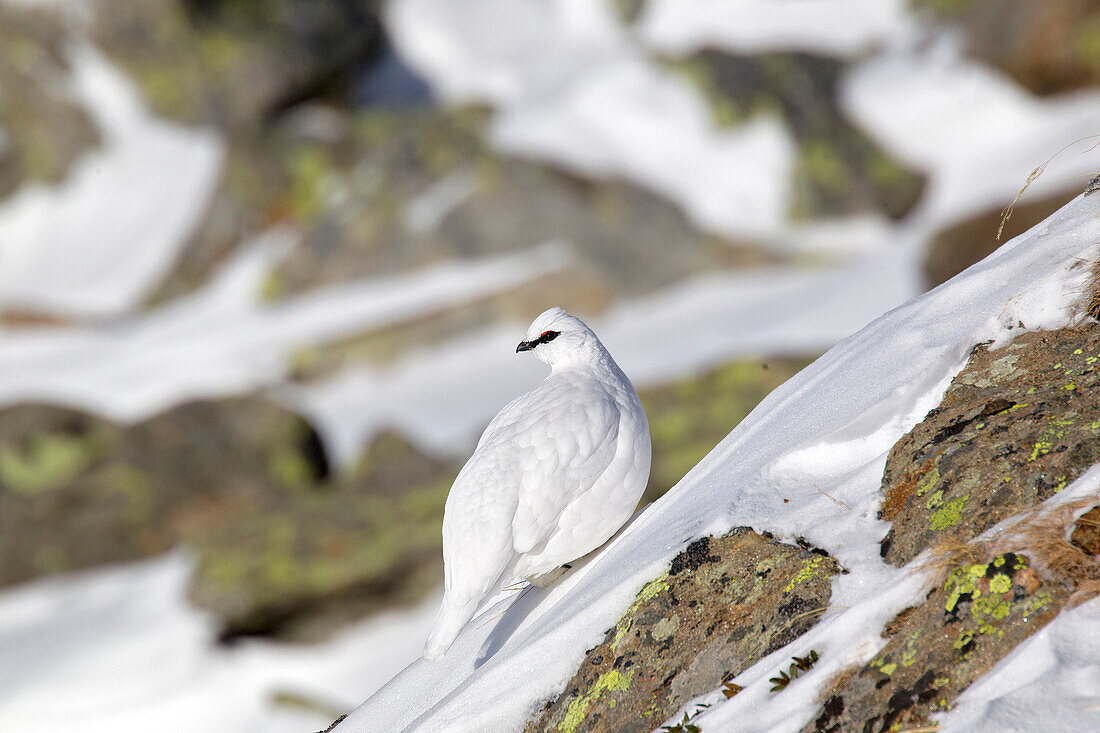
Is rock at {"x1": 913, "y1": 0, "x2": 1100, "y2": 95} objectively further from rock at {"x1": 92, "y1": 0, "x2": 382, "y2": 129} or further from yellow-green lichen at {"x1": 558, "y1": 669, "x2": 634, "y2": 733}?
yellow-green lichen at {"x1": 558, "y1": 669, "x2": 634, "y2": 733}

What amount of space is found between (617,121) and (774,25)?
4.06m

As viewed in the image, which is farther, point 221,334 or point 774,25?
point 774,25

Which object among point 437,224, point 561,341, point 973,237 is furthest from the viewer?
point 437,224

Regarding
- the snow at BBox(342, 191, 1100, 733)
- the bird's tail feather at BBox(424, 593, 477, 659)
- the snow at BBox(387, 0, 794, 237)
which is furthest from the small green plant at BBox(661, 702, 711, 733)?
the snow at BBox(387, 0, 794, 237)

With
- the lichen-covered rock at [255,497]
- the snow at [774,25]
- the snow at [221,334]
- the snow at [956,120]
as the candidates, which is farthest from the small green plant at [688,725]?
the snow at [774,25]

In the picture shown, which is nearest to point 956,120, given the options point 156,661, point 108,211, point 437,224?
Answer: point 437,224

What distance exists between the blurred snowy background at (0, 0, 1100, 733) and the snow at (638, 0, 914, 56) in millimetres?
74

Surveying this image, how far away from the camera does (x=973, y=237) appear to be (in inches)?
537

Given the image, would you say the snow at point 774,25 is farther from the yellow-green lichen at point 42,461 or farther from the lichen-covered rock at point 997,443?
the lichen-covered rock at point 997,443

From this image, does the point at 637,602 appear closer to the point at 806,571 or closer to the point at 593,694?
the point at 593,694

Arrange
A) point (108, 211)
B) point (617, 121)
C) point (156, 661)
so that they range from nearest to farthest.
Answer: point (156, 661)
point (617, 121)
point (108, 211)

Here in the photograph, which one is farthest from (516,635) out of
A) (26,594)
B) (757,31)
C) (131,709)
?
(757,31)

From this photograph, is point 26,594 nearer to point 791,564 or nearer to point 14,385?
point 14,385

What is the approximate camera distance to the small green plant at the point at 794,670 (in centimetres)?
210
